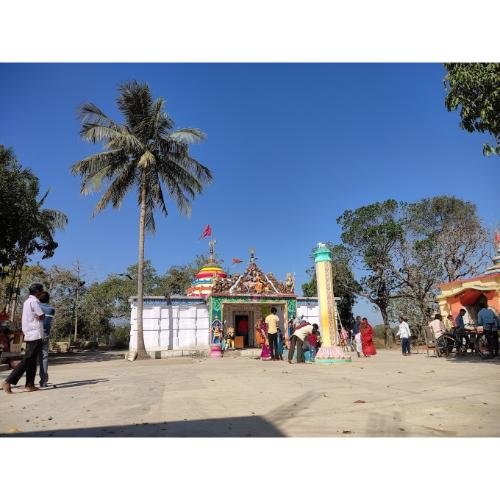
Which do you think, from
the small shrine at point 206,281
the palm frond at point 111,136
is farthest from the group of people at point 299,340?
the palm frond at point 111,136

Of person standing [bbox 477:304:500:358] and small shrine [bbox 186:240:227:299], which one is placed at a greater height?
small shrine [bbox 186:240:227:299]

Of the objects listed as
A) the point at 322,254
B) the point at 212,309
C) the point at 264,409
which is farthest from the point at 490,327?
the point at 212,309

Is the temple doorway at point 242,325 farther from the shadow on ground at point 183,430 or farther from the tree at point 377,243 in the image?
the shadow on ground at point 183,430

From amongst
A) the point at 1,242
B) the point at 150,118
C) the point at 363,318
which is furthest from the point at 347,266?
the point at 1,242

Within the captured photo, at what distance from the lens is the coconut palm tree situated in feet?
50.1

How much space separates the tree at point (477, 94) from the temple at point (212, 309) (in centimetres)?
1421

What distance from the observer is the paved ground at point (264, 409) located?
3.17m

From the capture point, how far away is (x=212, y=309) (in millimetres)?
19234

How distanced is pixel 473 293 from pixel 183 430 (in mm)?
16179

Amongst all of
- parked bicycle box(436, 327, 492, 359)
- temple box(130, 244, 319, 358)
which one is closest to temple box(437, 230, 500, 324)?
parked bicycle box(436, 327, 492, 359)

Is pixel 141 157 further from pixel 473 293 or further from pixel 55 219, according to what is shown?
pixel 473 293

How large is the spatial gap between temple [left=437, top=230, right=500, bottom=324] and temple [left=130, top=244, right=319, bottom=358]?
7.14 meters

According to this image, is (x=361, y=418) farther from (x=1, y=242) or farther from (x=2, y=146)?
(x=2, y=146)

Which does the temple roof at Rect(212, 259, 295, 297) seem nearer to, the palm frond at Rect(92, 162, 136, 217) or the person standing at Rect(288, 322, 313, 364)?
the palm frond at Rect(92, 162, 136, 217)
